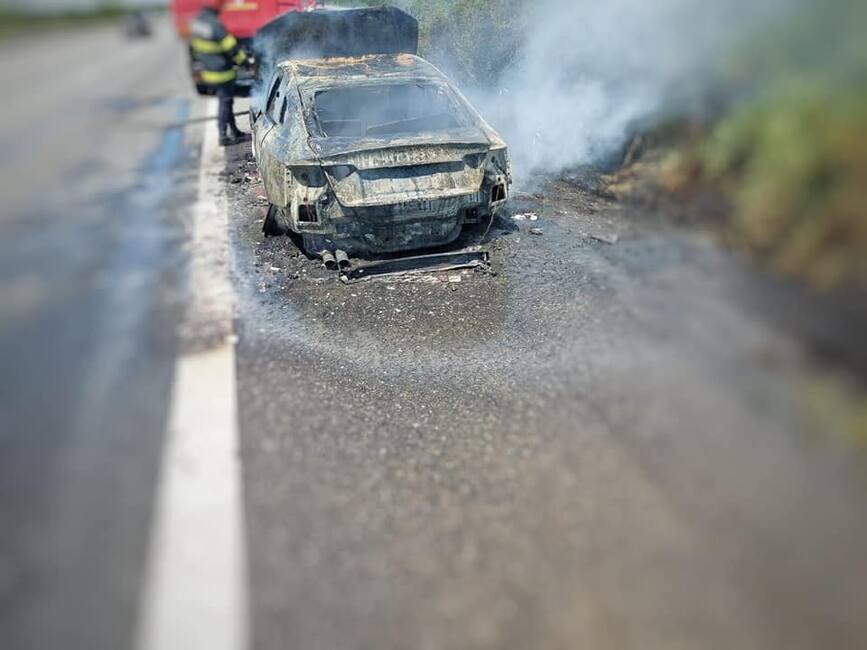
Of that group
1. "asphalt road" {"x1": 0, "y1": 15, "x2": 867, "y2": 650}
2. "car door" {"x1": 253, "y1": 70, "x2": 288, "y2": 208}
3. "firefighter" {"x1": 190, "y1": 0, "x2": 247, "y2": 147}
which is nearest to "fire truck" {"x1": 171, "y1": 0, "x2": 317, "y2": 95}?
"firefighter" {"x1": 190, "y1": 0, "x2": 247, "y2": 147}

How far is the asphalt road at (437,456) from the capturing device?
1.95 metres

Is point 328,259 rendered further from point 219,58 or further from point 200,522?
point 219,58

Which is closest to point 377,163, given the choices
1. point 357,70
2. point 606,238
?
point 357,70

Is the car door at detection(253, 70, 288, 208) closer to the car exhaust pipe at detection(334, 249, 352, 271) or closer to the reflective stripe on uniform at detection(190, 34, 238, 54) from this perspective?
the car exhaust pipe at detection(334, 249, 352, 271)

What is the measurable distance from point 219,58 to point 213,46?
0.50 ft

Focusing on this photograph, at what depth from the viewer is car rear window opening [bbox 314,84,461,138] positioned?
199 inches

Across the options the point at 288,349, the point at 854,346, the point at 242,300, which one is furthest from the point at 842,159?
the point at 242,300

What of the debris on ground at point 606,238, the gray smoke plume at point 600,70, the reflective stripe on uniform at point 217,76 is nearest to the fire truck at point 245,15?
the reflective stripe on uniform at point 217,76

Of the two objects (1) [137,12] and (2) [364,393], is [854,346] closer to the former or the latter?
(2) [364,393]

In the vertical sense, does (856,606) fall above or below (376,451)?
above

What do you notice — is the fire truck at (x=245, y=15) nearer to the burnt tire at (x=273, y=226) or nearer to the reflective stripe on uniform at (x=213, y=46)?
the reflective stripe on uniform at (x=213, y=46)

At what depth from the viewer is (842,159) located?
65.6 inches

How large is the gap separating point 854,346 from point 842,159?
53 cm

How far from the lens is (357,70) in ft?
A: 17.4
